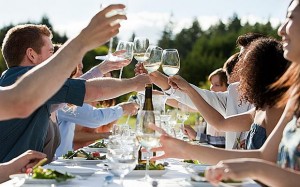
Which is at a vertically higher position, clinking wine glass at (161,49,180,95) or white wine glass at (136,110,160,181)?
clinking wine glass at (161,49,180,95)

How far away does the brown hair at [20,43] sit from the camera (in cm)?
398

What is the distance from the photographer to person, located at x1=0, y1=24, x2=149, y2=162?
3.62 m

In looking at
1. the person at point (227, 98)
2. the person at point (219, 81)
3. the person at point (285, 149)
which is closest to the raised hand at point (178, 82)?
the person at point (227, 98)

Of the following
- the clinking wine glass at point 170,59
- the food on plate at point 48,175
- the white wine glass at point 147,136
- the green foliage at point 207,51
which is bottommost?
the food on plate at point 48,175

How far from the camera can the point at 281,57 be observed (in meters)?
3.60

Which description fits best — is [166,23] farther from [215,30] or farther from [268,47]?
[268,47]

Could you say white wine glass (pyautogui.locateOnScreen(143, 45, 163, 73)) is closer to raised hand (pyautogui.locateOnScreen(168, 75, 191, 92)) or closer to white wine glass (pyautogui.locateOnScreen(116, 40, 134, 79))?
white wine glass (pyautogui.locateOnScreen(116, 40, 134, 79))

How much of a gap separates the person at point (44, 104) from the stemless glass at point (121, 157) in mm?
922

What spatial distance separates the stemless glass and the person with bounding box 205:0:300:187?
0.48 meters

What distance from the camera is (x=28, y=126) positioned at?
143 inches

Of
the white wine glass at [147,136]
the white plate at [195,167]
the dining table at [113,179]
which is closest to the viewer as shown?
the dining table at [113,179]

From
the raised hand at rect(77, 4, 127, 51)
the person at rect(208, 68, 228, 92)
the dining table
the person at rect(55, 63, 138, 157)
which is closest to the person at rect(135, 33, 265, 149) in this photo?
the person at rect(55, 63, 138, 157)

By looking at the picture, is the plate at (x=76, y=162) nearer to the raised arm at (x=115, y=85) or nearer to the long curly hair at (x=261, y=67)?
the raised arm at (x=115, y=85)

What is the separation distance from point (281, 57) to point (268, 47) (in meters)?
0.10
